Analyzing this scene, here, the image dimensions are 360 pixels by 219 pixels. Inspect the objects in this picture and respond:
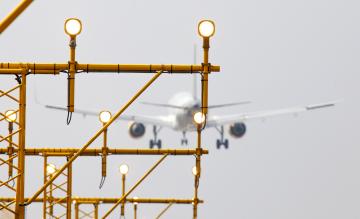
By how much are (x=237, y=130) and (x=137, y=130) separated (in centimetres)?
1202

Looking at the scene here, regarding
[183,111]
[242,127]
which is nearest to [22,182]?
[183,111]

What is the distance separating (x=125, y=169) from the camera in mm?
39562

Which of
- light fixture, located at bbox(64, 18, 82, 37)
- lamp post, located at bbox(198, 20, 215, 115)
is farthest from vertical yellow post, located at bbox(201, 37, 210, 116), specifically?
light fixture, located at bbox(64, 18, 82, 37)

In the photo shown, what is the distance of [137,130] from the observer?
12362 cm

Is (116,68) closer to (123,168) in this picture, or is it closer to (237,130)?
(123,168)

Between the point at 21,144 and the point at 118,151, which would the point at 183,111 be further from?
the point at 21,144

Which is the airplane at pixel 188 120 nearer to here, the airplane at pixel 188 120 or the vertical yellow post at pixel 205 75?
the airplane at pixel 188 120

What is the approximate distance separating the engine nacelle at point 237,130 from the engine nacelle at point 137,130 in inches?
423

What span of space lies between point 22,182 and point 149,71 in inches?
145

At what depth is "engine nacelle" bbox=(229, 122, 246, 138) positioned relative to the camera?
123331 millimetres

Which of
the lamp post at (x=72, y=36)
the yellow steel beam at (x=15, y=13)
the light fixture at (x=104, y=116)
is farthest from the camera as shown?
the light fixture at (x=104, y=116)

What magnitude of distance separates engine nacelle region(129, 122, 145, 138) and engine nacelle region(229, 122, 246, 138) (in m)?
10.7

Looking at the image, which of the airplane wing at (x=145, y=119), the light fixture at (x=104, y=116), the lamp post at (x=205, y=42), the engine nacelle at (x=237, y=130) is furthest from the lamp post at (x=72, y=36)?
the airplane wing at (x=145, y=119)

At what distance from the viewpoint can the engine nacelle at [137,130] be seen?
123m
